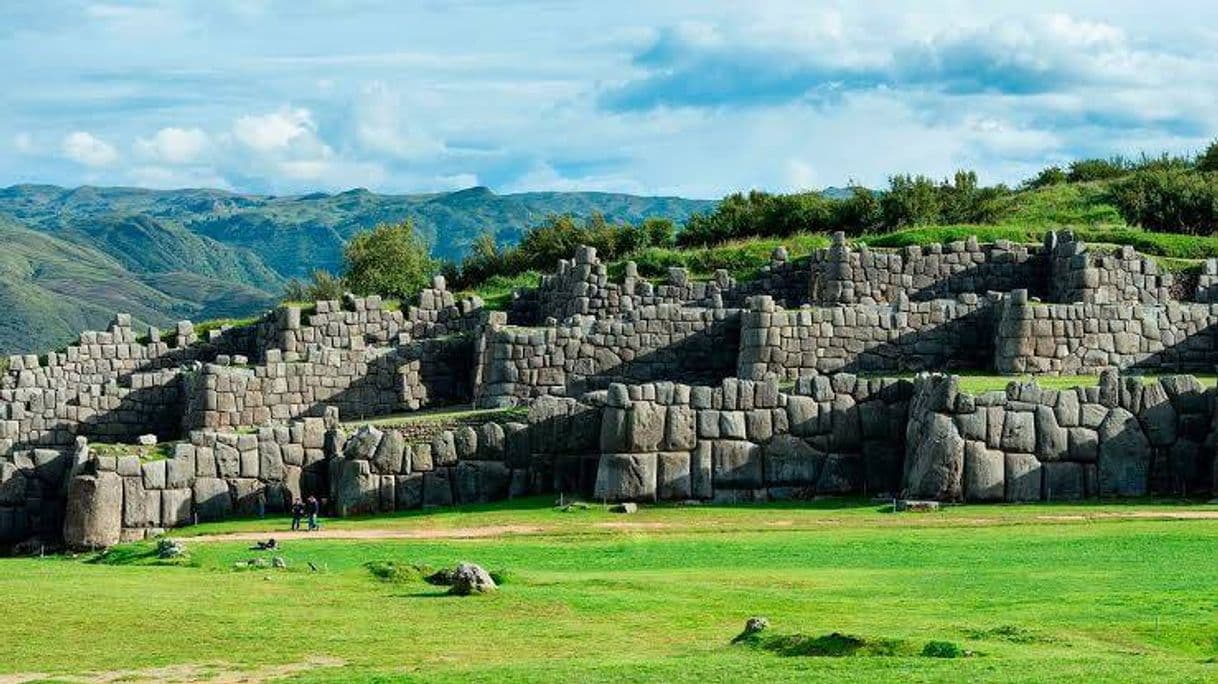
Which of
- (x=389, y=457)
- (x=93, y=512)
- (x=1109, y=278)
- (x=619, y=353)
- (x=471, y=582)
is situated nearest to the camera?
(x=471, y=582)

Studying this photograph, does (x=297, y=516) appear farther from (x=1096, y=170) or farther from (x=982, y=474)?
(x=1096, y=170)

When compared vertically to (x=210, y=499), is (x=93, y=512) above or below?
below

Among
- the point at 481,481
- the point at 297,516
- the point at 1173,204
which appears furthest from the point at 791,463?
the point at 1173,204

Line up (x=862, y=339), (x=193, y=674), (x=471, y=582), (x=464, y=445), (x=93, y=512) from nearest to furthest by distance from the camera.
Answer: (x=193, y=674) < (x=471, y=582) < (x=93, y=512) < (x=464, y=445) < (x=862, y=339)

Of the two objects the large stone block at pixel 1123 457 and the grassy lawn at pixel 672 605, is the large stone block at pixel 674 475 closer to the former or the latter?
the grassy lawn at pixel 672 605

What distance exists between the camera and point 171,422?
50312 mm

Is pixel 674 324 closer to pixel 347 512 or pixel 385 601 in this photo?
pixel 347 512

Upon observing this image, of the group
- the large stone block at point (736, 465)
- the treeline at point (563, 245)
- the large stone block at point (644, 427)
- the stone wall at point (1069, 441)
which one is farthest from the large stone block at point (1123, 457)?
the treeline at point (563, 245)

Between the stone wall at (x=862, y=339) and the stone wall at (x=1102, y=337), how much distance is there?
118cm

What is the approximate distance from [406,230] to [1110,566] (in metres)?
67.7

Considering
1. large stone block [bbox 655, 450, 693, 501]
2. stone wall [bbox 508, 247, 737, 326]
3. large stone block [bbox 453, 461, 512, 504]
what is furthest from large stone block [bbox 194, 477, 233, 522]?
stone wall [bbox 508, 247, 737, 326]

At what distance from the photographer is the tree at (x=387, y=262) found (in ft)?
257

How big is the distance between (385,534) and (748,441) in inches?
310

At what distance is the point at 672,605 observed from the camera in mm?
23781
